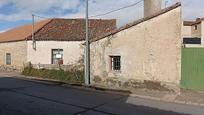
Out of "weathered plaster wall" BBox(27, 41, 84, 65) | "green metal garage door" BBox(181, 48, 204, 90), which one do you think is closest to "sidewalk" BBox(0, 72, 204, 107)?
"green metal garage door" BBox(181, 48, 204, 90)

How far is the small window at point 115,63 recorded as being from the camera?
1731cm

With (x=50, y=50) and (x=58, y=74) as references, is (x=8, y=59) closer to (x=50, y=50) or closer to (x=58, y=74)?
(x=50, y=50)

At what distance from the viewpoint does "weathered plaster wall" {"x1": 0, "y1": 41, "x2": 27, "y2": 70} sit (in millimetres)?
29984

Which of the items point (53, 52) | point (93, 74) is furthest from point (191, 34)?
point (93, 74)

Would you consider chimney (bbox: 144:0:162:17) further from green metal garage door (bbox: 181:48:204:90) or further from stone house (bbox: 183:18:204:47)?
stone house (bbox: 183:18:204:47)

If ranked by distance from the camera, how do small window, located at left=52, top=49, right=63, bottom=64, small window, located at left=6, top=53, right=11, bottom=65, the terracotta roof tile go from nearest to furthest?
small window, located at left=52, top=49, right=63, bottom=64, the terracotta roof tile, small window, located at left=6, top=53, right=11, bottom=65

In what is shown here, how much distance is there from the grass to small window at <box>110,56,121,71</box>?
304cm

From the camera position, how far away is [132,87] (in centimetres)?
1642

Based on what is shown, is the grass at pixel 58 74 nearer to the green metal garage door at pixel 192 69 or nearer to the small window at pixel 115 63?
the small window at pixel 115 63

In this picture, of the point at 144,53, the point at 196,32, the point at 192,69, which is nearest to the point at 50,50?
the point at 144,53

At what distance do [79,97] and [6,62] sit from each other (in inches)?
878

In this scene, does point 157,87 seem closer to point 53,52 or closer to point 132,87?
point 132,87

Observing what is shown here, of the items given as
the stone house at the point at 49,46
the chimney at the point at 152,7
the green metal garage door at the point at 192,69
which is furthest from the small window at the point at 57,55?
the green metal garage door at the point at 192,69

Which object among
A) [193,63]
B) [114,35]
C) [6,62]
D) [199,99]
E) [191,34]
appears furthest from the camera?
[191,34]
